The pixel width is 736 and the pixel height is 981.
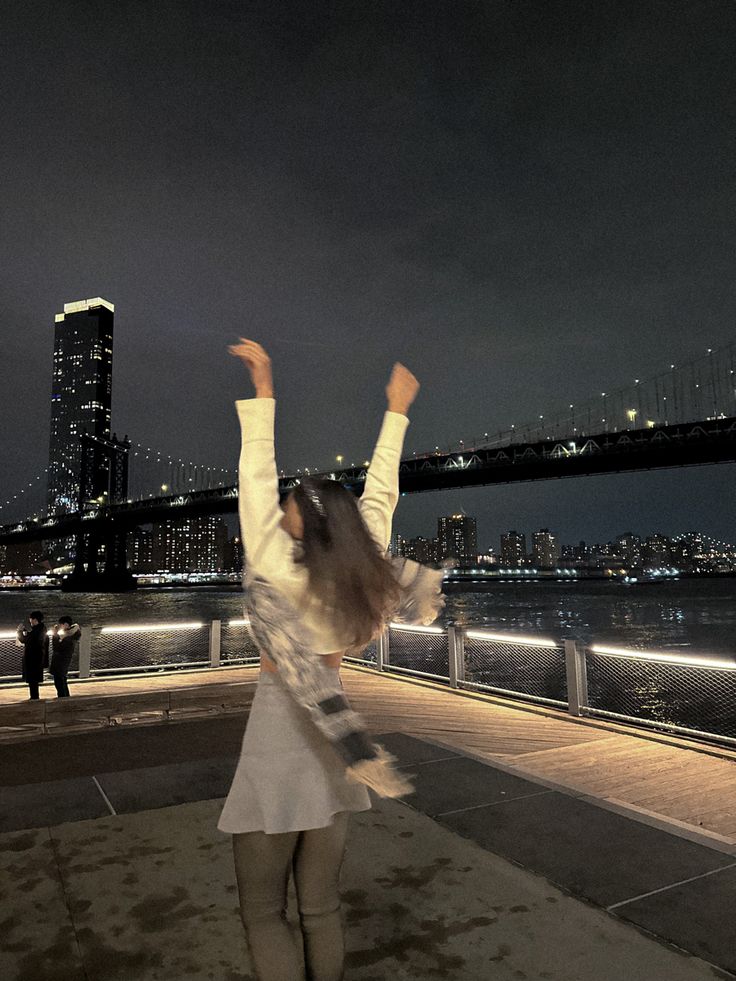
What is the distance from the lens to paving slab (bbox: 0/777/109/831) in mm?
3449

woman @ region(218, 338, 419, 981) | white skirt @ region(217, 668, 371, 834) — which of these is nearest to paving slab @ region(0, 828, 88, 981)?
woman @ region(218, 338, 419, 981)

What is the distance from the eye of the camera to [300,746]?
4.80 feet

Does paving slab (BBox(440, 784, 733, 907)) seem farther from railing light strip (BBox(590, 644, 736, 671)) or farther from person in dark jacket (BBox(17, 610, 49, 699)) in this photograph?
person in dark jacket (BBox(17, 610, 49, 699))

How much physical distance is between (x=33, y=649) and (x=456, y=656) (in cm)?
504

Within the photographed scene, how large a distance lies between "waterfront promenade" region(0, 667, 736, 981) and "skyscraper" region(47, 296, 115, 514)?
159744mm

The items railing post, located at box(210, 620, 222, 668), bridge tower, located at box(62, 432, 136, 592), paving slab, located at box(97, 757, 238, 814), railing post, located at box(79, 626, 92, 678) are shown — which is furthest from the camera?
bridge tower, located at box(62, 432, 136, 592)

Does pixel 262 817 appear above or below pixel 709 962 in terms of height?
above

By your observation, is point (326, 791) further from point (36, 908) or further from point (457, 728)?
point (457, 728)

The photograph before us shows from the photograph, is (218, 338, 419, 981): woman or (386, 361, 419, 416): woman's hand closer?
(218, 338, 419, 981): woman

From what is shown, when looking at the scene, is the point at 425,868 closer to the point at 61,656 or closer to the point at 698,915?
the point at 698,915

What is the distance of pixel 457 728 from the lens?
6.36 metres

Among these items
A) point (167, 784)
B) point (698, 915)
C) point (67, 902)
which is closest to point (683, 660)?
point (698, 915)

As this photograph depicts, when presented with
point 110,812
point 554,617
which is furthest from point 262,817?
point 554,617

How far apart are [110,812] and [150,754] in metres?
1.43
